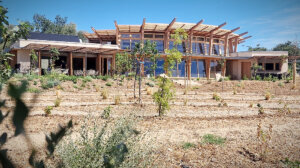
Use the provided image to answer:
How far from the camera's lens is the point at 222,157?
3338 millimetres

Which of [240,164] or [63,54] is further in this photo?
[63,54]

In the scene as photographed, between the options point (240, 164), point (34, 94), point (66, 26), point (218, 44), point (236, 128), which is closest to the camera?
point (34, 94)

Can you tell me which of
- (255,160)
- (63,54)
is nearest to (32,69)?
(63,54)

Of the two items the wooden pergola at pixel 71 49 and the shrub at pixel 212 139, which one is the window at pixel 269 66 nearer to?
the wooden pergola at pixel 71 49

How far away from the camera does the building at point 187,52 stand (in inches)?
880

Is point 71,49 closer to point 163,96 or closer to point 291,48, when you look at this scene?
point 163,96

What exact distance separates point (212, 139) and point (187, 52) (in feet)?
59.8

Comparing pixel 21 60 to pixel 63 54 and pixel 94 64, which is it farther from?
pixel 94 64

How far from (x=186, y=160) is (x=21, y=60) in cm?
2067

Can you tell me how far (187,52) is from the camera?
21.6 metres

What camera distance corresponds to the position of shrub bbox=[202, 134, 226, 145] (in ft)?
13.1

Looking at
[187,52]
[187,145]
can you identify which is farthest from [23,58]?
[187,145]

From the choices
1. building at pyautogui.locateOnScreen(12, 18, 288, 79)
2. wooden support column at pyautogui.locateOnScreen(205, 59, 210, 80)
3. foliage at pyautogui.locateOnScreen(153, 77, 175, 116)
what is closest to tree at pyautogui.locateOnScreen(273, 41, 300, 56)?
building at pyautogui.locateOnScreen(12, 18, 288, 79)

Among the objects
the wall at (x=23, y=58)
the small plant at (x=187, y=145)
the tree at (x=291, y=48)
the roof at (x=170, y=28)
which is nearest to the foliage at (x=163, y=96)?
the small plant at (x=187, y=145)
